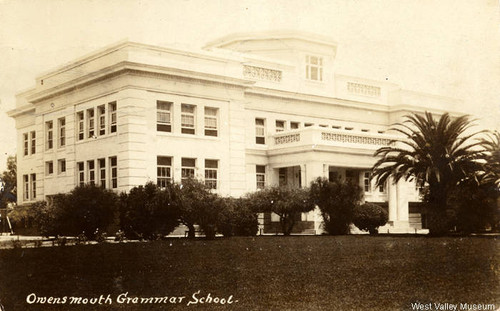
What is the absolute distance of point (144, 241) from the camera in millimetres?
15555

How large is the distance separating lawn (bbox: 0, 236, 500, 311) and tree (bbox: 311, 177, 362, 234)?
497 cm

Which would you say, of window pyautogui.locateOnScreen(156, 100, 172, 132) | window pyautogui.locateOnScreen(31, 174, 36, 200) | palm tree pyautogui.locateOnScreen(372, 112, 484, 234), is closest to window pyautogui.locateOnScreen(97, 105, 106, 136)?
window pyautogui.locateOnScreen(31, 174, 36, 200)

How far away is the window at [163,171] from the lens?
18.0 metres

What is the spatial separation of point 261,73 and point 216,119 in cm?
310

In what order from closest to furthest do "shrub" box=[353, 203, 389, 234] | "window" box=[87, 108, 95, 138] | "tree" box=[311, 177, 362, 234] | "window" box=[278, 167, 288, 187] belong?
1. "window" box=[87, 108, 95, 138]
2. "tree" box=[311, 177, 362, 234]
3. "shrub" box=[353, 203, 389, 234]
4. "window" box=[278, 167, 288, 187]

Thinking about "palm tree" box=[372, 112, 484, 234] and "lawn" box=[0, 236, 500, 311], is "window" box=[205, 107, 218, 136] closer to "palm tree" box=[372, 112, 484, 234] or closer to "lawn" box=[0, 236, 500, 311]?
"palm tree" box=[372, 112, 484, 234]

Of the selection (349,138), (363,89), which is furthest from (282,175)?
(363,89)

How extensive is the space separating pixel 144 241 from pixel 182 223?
7.60 feet

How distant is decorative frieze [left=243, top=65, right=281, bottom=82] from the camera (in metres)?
22.2

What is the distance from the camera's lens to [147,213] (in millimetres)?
16000

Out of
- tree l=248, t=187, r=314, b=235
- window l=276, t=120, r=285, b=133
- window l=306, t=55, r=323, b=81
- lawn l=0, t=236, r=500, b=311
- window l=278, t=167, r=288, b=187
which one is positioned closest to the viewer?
lawn l=0, t=236, r=500, b=311

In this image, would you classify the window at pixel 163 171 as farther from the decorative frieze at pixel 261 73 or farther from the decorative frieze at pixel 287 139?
the decorative frieze at pixel 287 139

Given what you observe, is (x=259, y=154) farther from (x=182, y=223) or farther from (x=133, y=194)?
(x=133, y=194)

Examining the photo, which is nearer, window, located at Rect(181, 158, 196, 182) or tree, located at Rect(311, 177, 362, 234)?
window, located at Rect(181, 158, 196, 182)
